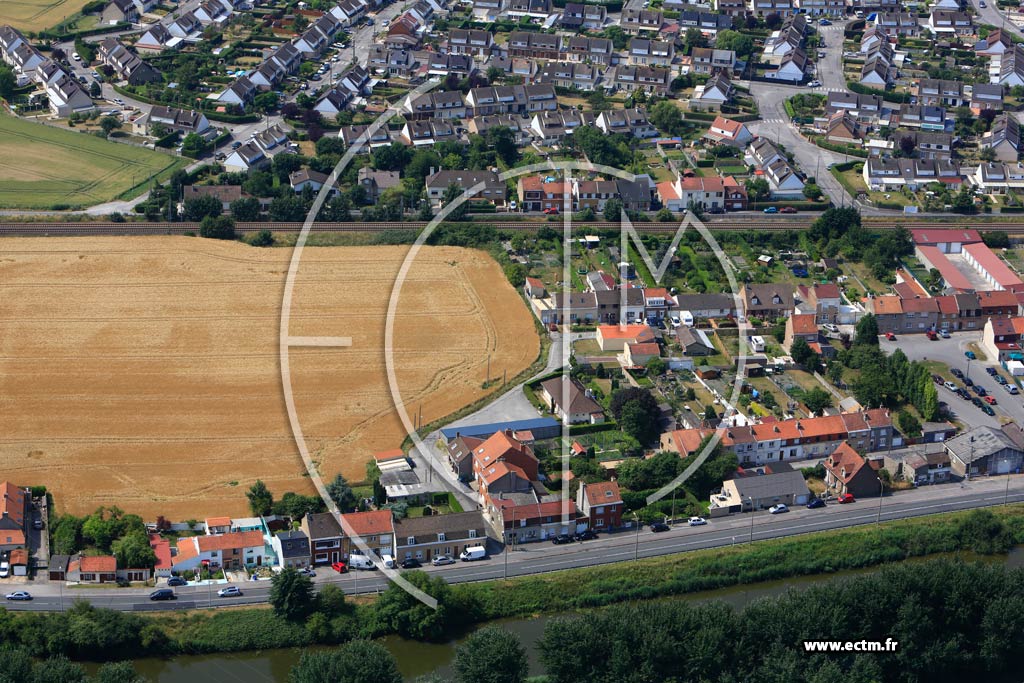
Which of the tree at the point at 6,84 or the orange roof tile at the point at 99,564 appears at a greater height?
the tree at the point at 6,84

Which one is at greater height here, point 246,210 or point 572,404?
point 246,210

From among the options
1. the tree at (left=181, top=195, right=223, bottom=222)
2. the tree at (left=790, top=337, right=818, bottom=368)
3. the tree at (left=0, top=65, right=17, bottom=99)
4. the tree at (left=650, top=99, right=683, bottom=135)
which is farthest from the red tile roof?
the tree at (left=0, top=65, right=17, bottom=99)

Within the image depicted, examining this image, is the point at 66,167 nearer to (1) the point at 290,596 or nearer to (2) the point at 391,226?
(2) the point at 391,226

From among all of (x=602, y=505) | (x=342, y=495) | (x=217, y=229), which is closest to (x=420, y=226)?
(x=217, y=229)

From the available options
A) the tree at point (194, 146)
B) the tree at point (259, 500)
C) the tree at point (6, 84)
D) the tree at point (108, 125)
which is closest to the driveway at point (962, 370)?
the tree at point (259, 500)

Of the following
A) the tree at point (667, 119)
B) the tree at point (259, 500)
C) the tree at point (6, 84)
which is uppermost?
the tree at point (6, 84)

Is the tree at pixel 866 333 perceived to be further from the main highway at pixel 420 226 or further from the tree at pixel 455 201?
the tree at pixel 455 201

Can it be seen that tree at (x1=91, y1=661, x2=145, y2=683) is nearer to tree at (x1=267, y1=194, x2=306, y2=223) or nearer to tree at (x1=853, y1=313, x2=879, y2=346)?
tree at (x1=853, y1=313, x2=879, y2=346)
